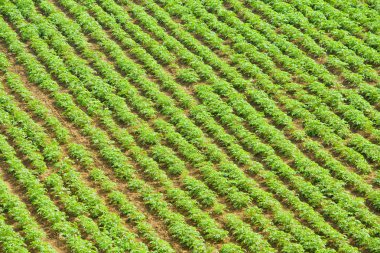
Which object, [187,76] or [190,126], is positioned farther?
[187,76]

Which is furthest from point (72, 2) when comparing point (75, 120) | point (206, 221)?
point (206, 221)

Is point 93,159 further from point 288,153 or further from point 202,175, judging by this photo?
point 288,153

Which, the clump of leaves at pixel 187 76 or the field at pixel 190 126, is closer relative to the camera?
the field at pixel 190 126

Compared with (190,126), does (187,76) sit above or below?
above

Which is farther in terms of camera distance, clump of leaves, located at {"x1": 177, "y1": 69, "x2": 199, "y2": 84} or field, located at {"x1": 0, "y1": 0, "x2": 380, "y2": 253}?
clump of leaves, located at {"x1": 177, "y1": 69, "x2": 199, "y2": 84}
